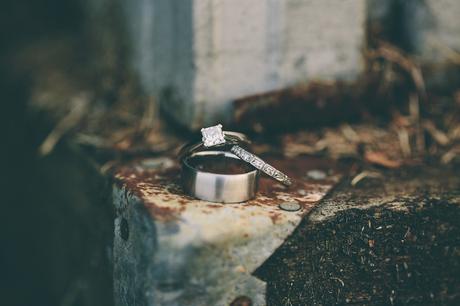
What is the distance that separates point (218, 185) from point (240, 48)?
452 mm

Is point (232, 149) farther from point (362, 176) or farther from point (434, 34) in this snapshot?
point (434, 34)

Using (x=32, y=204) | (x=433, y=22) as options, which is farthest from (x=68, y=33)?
(x=433, y=22)

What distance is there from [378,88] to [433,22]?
26 cm

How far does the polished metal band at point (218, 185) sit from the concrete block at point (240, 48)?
1.05 feet

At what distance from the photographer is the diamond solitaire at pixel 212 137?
121cm

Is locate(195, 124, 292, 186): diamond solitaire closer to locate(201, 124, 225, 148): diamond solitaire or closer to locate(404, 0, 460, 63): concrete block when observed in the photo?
locate(201, 124, 225, 148): diamond solitaire

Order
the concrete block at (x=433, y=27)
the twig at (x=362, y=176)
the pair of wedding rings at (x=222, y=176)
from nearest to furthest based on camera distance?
the pair of wedding rings at (x=222, y=176)
the twig at (x=362, y=176)
the concrete block at (x=433, y=27)

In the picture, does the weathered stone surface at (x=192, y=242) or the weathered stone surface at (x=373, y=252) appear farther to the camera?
Answer: the weathered stone surface at (x=373, y=252)

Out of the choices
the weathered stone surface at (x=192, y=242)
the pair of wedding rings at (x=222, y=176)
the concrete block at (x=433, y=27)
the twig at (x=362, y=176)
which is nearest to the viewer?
the weathered stone surface at (x=192, y=242)

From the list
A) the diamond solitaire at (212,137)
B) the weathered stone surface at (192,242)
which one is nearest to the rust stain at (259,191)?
the weathered stone surface at (192,242)

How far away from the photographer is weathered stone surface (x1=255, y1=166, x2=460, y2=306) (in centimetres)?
119

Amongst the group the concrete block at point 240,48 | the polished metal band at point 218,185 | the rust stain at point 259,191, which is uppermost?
the concrete block at point 240,48

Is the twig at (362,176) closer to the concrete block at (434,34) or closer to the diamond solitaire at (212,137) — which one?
the diamond solitaire at (212,137)

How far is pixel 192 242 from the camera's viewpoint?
1072 millimetres
